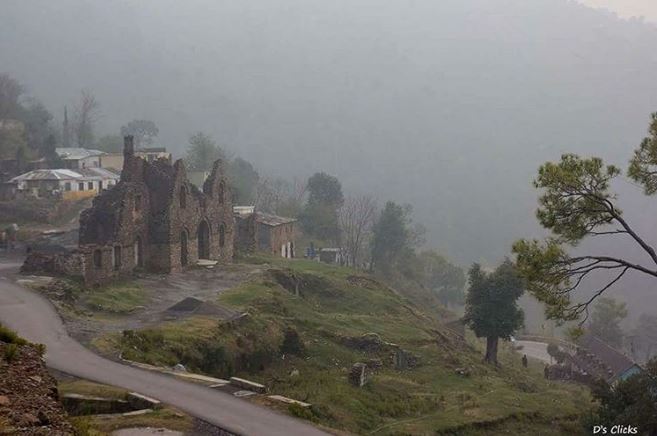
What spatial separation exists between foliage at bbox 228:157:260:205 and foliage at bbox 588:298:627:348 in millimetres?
43249

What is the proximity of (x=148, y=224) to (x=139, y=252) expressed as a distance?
1968mm

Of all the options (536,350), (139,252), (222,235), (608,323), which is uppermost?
(222,235)

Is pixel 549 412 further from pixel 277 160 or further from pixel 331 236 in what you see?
pixel 277 160

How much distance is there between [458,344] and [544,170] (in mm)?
29462

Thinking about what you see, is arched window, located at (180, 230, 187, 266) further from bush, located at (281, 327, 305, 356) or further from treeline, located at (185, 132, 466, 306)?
treeline, located at (185, 132, 466, 306)

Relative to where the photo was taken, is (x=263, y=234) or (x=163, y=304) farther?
(x=263, y=234)

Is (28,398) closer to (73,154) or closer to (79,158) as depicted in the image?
(79,158)

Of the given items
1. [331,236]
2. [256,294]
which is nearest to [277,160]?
[331,236]

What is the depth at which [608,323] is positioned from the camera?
71.2 m

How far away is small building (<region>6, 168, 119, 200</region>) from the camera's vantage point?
62656mm

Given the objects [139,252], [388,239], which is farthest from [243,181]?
[139,252]

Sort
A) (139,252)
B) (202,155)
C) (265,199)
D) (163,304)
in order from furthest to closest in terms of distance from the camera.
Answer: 1. (265,199)
2. (202,155)
3. (139,252)
4. (163,304)

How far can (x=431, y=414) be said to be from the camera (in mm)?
26844

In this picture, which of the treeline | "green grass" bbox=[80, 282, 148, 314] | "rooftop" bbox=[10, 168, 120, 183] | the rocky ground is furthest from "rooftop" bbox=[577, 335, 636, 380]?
"rooftop" bbox=[10, 168, 120, 183]
